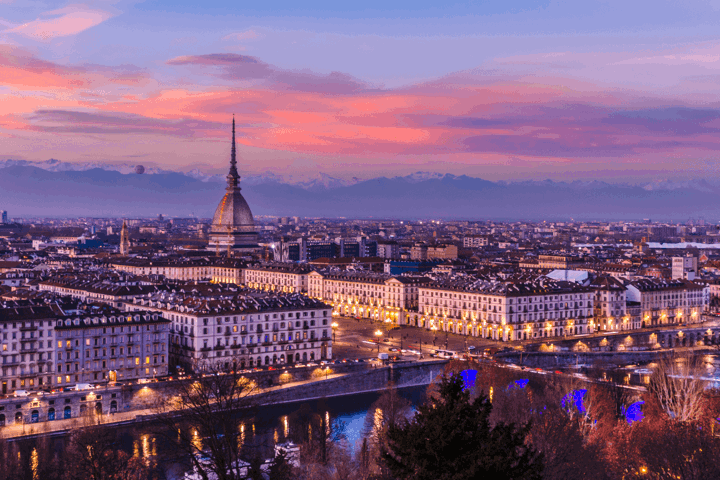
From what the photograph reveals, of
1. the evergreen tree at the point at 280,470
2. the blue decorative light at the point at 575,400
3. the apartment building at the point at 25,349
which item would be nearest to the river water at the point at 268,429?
the evergreen tree at the point at 280,470

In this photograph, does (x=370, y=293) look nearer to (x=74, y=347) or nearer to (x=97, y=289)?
(x=97, y=289)

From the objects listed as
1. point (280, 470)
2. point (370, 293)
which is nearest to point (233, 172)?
point (370, 293)

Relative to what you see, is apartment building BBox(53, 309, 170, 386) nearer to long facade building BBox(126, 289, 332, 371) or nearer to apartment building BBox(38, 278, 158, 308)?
long facade building BBox(126, 289, 332, 371)

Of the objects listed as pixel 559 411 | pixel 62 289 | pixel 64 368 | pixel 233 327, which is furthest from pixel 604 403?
pixel 62 289

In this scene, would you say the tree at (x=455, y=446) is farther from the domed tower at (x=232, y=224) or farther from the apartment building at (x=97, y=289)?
the domed tower at (x=232, y=224)

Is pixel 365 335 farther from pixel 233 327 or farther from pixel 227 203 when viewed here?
pixel 227 203

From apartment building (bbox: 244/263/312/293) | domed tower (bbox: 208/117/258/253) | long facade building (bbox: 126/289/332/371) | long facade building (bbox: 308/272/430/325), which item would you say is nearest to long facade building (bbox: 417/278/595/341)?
long facade building (bbox: 308/272/430/325)
